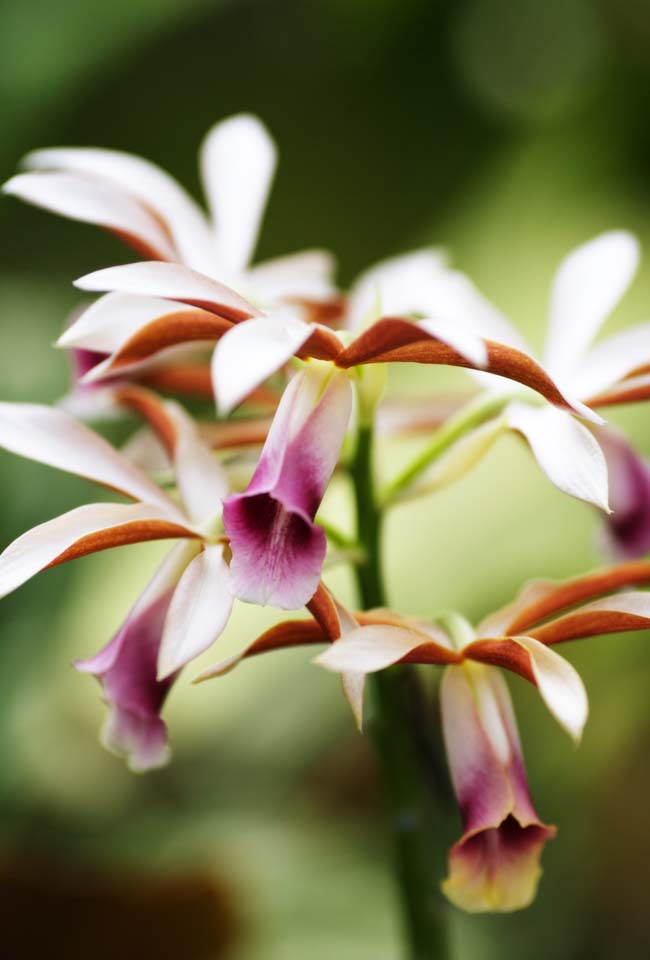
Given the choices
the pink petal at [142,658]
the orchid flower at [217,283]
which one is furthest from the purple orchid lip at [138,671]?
the orchid flower at [217,283]

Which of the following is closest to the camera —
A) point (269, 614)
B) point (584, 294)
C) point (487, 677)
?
point (487, 677)

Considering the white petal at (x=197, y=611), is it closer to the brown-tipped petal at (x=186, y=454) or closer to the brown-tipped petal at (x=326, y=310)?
the brown-tipped petal at (x=186, y=454)

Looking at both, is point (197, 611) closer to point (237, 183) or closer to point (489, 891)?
point (489, 891)

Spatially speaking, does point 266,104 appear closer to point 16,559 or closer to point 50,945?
point 50,945

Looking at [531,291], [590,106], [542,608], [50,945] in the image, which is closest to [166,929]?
[50,945]

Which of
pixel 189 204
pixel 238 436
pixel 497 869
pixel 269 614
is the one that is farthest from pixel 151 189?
pixel 269 614

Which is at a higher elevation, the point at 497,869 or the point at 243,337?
the point at 243,337

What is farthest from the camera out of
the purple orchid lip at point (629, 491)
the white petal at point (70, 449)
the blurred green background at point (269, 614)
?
the blurred green background at point (269, 614)
